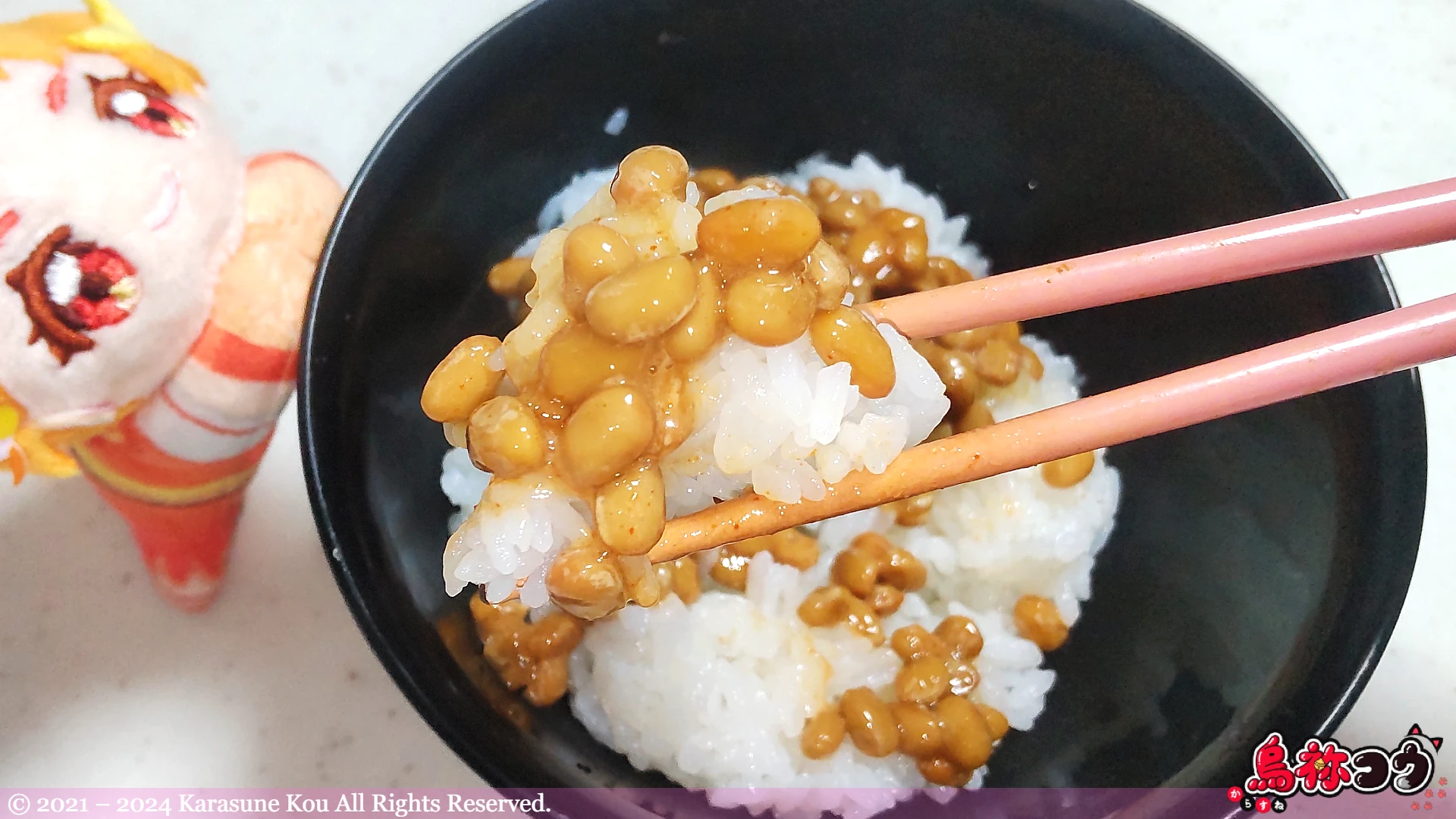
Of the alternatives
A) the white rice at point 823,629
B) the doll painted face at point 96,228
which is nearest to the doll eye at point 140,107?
the doll painted face at point 96,228

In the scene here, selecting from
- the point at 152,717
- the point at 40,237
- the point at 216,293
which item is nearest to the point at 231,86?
the point at 216,293

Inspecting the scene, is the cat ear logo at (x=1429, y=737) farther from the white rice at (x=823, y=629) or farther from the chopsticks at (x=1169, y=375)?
the chopsticks at (x=1169, y=375)

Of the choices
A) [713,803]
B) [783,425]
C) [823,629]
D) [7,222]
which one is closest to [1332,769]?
[823,629]

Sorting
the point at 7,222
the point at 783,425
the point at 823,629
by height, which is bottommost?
the point at 7,222

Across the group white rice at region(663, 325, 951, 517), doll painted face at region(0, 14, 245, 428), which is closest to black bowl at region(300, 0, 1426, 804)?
doll painted face at region(0, 14, 245, 428)

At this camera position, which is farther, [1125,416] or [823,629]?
[823,629]

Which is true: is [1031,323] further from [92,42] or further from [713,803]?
[92,42]
